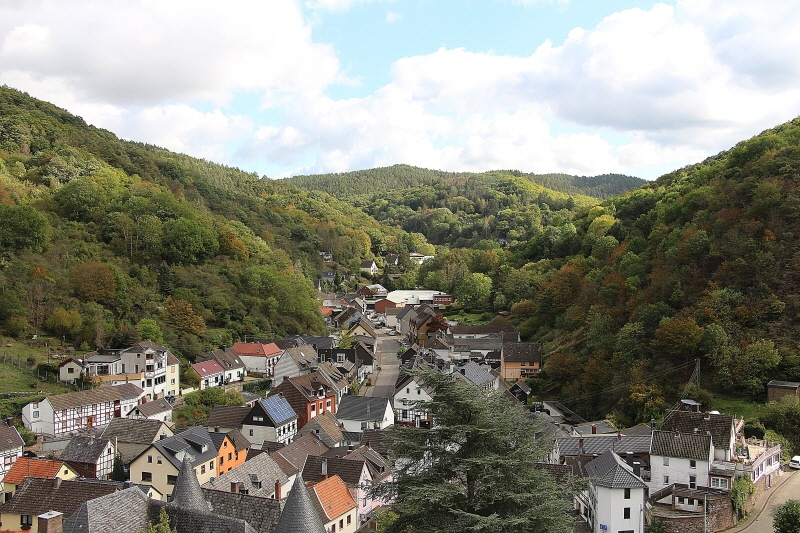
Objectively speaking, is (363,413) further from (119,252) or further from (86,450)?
(119,252)

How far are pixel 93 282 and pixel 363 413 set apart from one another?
91.3 feet

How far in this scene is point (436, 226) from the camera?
16275cm

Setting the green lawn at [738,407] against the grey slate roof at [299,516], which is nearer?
the grey slate roof at [299,516]

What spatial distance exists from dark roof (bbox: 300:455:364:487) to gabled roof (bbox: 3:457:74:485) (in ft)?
35.7

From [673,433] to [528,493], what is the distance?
60.1 ft

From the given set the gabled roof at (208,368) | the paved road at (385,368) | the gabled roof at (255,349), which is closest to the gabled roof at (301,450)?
the paved road at (385,368)

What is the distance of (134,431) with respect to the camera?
33.7m

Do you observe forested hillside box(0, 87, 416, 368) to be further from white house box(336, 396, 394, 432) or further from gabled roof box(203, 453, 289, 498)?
gabled roof box(203, 453, 289, 498)

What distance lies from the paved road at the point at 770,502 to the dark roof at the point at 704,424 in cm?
267

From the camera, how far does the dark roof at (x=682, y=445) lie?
2789 centimetres

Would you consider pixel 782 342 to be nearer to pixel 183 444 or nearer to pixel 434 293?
pixel 183 444

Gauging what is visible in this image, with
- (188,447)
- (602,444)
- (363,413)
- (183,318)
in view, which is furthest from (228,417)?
(602,444)

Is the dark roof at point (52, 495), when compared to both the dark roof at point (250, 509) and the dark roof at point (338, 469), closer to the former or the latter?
the dark roof at point (250, 509)

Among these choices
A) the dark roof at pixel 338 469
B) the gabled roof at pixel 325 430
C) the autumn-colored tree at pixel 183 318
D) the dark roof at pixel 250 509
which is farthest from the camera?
the autumn-colored tree at pixel 183 318
